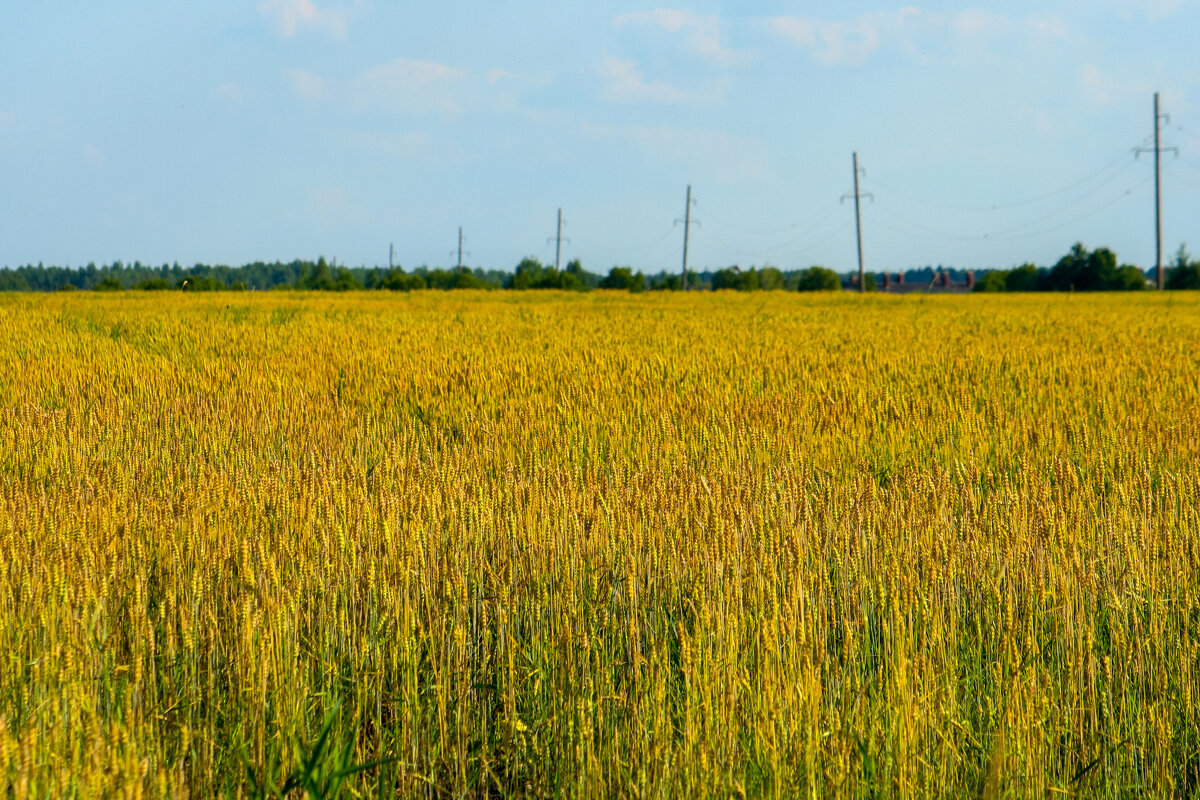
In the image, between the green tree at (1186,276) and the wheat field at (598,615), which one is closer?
the wheat field at (598,615)

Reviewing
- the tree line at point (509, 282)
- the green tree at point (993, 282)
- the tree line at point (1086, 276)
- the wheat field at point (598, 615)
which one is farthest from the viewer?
the green tree at point (993, 282)

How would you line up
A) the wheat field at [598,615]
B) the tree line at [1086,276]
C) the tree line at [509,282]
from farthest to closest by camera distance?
the tree line at [1086,276], the tree line at [509,282], the wheat field at [598,615]

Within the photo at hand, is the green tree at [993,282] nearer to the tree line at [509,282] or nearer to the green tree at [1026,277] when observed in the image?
the green tree at [1026,277]

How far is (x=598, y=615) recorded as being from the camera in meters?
2.69

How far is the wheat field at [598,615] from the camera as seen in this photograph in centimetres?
195

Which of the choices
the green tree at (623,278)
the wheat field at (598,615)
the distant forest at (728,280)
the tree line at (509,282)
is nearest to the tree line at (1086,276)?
the distant forest at (728,280)

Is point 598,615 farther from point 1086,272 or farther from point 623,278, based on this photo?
point 1086,272

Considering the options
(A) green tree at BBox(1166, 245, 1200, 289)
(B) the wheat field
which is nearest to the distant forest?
(A) green tree at BBox(1166, 245, 1200, 289)

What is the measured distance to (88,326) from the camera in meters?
12.7

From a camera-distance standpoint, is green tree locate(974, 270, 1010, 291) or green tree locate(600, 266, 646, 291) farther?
green tree locate(974, 270, 1010, 291)

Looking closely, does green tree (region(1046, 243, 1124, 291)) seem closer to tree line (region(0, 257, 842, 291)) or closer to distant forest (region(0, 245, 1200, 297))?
distant forest (region(0, 245, 1200, 297))

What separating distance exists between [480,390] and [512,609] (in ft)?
13.7

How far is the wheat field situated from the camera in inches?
76.9

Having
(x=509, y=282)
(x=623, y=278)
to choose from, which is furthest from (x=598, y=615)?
(x=509, y=282)
